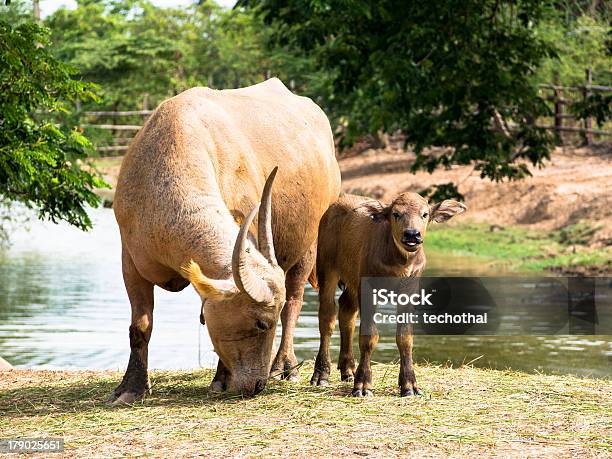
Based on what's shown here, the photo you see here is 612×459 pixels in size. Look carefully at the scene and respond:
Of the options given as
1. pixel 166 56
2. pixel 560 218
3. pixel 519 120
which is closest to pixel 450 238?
pixel 560 218

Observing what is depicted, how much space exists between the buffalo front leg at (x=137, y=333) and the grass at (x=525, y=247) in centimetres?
1157

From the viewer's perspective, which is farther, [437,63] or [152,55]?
[152,55]

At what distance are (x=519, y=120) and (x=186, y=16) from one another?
56.8 metres

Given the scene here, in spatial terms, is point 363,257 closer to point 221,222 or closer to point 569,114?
point 221,222

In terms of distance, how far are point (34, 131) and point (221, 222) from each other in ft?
15.4

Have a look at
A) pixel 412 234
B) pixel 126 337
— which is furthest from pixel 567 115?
pixel 412 234

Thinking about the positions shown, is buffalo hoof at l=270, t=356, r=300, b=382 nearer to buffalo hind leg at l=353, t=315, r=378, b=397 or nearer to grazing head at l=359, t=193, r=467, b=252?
buffalo hind leg at l=353, t=315, r=378, b=397

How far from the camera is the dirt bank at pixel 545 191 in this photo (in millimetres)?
21763

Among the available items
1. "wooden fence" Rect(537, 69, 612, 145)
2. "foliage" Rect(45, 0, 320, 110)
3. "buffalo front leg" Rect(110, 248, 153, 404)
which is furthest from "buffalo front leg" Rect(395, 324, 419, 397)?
"foliage" Rect(45, 0, 320, 110)

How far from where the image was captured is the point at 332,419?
6484 mm

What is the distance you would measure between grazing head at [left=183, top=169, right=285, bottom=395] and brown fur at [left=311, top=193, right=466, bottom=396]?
2.75ft

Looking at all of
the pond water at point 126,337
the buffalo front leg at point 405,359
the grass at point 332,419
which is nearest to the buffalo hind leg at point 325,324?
the grass at point 332,419

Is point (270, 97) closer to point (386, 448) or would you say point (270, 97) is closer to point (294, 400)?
point (294, 400)

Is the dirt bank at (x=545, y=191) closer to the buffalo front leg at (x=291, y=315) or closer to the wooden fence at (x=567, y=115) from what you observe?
the wooden fence at (x=567, y=115)
